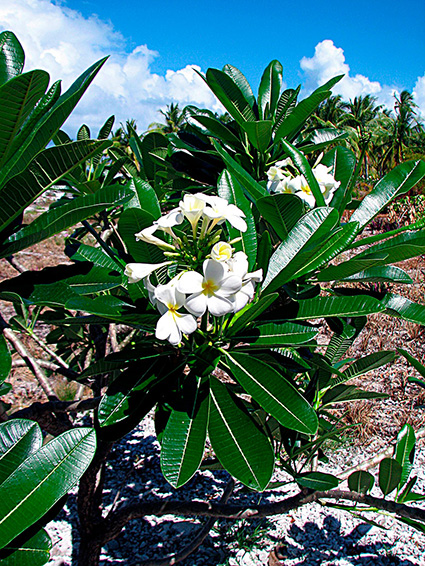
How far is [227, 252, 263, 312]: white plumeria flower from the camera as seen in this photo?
26.6 inches

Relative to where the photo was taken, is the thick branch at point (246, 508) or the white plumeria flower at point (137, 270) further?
the thick branch at point (246, 508)

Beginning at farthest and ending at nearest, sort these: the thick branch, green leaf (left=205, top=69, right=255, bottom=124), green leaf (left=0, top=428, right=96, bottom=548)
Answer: green leaf (left=205, top=69, right=255, bottom=124) → the thick branch → green leaf (left=0, top=428, right=96, bottom=548)

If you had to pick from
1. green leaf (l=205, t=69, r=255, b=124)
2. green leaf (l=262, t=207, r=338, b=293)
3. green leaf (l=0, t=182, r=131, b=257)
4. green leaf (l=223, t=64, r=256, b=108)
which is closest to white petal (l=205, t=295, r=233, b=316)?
green leaf (l=262, t=207, r=338, b=293)

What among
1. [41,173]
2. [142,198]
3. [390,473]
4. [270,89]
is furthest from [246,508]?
[270,89]

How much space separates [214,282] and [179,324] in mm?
92

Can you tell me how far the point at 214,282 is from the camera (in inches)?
25.7

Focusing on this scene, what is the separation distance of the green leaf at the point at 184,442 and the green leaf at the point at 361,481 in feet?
2.04

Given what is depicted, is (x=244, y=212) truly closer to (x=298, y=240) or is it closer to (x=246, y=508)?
(x=298, y=240)

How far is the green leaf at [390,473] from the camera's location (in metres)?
1.10

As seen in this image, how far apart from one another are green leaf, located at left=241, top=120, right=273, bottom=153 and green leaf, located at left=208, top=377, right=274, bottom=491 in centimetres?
70

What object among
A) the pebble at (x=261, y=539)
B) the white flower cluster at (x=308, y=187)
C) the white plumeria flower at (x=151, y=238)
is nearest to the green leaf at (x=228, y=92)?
the white flower cluster at (x=308, y=187)

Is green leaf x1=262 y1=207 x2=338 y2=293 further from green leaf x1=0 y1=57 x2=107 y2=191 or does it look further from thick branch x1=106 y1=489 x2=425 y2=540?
thick branch x1=106 y1=489 x2=425 y2=540

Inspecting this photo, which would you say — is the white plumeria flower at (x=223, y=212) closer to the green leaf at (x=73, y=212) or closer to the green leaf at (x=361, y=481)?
the green leaf at (x=73, y=212)

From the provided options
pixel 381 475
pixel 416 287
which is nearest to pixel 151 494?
pixel 381 475
